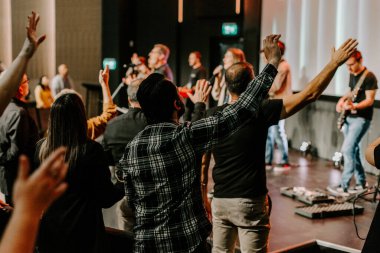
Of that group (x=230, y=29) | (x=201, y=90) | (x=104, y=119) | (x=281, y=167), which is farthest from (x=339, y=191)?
(x=230, y=29)

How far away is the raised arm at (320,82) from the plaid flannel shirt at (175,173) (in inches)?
10.9

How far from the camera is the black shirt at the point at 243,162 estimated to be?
2619mm

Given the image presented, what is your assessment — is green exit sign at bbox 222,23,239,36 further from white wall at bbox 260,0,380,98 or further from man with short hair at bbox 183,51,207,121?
man with short hair at bbox 183,51,207,121

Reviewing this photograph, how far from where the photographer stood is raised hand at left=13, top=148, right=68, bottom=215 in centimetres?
97

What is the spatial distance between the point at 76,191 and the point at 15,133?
1.61 meters

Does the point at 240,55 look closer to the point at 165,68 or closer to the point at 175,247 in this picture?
the point at 165,68

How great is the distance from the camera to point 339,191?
18.7ft

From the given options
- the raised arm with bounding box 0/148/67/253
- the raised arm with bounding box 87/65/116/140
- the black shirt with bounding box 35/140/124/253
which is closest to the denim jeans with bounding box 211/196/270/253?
the black shirt with bounding box 35/140/124/253

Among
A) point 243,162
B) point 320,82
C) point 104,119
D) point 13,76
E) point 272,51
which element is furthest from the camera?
point 104,119

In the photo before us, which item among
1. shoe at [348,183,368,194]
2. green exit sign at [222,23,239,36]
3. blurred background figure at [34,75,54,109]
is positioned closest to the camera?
shoe at [348,183,368,194]

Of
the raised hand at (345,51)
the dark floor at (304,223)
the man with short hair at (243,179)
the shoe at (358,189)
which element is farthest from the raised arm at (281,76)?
the raised hand at (345,51)

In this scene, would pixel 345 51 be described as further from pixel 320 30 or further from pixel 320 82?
pixel 320 30

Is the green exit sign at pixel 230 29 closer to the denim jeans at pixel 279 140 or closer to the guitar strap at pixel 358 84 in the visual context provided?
the denim jeans at pixel 279 140

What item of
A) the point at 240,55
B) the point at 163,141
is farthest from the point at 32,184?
the point at 240,55
